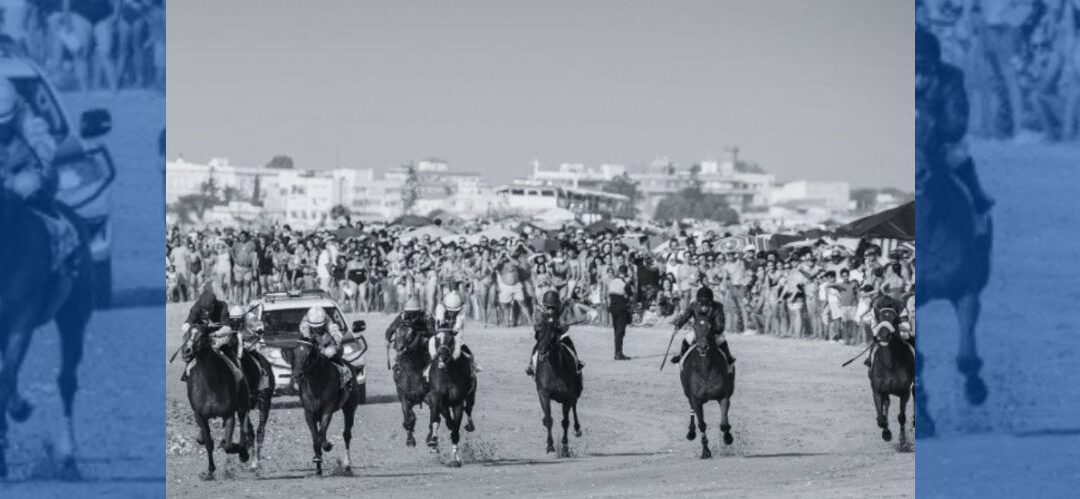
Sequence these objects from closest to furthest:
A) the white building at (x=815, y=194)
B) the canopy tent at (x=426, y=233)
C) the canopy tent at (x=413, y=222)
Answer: the canopy tent at (x=426, y=233) → the canopy tent at (x=413, y=222) → the white building at (x=815, y=194)

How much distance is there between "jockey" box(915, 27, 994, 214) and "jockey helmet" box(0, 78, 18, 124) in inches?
190

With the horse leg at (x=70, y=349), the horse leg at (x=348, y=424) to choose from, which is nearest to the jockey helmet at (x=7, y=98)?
the horse leg at (x=70, y=349)

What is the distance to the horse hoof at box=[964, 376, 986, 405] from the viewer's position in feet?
33.3

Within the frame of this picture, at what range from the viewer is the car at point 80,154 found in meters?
9.76

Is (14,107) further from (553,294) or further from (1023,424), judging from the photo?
(553,294)

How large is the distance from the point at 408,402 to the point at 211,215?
9780cm

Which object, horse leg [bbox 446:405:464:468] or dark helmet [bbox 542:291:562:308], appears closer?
dark helmet [bbox 542:291:562:308]

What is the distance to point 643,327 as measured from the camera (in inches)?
1241

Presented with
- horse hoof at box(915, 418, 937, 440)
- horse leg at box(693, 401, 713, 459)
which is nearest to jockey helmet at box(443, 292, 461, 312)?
horse leg at box(693, 401, 713, 459)

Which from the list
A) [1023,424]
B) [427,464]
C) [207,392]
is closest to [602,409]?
[427,464]

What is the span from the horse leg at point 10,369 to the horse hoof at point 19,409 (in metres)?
0.02

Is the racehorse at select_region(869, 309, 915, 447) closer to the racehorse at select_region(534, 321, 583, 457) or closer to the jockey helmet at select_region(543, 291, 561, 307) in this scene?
the racehorse at select_region(534, 321, 583, 457)

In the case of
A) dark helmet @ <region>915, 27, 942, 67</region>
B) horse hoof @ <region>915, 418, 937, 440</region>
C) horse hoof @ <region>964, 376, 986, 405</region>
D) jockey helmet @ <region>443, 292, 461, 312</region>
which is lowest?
horse hoof @ <region>915, 418, 937, 440</region>

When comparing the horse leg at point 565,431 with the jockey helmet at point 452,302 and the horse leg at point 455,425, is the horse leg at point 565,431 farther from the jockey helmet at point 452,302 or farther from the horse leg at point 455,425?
the jockey helmet at point 452,302
